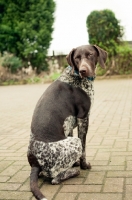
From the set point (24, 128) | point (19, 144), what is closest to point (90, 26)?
point (24, 128)

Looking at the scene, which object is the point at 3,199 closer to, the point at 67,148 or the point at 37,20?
the point at 67,148

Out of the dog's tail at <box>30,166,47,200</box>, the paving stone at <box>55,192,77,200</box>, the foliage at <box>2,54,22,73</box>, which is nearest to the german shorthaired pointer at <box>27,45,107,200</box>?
the dog's tail at <box>30,166,47,200</box>

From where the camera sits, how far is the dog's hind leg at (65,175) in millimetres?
3338

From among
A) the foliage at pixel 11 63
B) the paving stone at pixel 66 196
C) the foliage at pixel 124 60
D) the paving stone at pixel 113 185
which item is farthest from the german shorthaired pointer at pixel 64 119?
the foliage at pixel 11 63

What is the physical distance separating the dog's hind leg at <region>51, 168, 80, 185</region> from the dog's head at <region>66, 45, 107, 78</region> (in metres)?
1.10

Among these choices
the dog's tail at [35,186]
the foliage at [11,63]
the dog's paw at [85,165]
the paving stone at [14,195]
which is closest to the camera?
the dog's tail at [35,186]

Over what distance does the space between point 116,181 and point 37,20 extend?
21086 mm

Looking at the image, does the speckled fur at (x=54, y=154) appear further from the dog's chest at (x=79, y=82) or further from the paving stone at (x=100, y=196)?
the dog's chest at (x=79, y=82)

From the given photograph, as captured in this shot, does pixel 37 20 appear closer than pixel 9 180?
No

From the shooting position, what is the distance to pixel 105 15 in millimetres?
20641

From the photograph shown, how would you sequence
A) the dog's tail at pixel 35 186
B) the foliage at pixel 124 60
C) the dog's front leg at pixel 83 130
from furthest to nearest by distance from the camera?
the foliage at pixel 124 60 → the dog's front leg at pixel 83 130 → the dog's tail at pixel 35 186

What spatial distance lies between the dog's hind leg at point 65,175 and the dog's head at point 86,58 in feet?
3.61

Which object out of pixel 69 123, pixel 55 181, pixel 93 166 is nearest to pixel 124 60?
pixel 93 166

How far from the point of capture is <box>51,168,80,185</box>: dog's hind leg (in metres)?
3.34
